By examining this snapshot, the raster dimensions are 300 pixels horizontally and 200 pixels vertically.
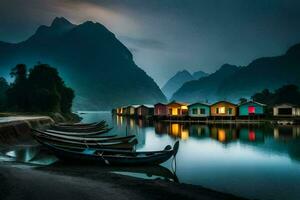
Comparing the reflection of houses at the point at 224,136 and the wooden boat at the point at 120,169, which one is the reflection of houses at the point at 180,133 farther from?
the wooden boat at the point at 120,169

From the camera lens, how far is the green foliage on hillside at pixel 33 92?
2904 inches

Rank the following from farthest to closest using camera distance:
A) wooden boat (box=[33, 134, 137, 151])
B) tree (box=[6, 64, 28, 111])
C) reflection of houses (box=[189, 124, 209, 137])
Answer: tree (box=[6, 64, 28, 111]) → reflection of houses (box=[189, 124, 209, 137]) → wooden boat (box=[33, 134, 137, 151])

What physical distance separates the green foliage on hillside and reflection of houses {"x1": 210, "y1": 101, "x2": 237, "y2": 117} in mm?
44234

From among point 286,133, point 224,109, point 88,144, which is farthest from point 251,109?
point 88,144

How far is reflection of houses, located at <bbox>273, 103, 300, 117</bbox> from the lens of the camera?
76.9 m

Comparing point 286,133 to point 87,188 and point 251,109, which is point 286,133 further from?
point 87,188

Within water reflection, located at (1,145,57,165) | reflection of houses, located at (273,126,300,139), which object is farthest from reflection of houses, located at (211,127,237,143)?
water reflection, located at (1,145,57,165)

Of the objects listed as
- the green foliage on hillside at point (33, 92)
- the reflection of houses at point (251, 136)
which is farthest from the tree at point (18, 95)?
the reflection of houses at point (251, 136)

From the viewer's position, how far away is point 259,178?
19.6m

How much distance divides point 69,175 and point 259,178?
12.8 metres

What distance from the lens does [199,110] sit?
265 feet

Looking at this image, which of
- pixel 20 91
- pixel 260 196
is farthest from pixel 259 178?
pixel 20 91

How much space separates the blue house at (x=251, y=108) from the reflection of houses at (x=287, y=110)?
15.3 ft

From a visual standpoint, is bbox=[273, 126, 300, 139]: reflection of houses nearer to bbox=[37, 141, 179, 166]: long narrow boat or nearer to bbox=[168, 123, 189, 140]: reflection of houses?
bbox=[168, 123, 189, 140]: reflection of houses
